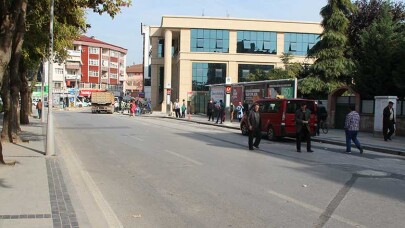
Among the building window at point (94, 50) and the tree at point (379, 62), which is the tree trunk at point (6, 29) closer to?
the tree at point (379, 62)

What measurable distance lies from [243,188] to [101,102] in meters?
50.8

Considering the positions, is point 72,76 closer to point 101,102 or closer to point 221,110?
point 101,102

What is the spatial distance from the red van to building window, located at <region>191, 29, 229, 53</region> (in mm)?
47903

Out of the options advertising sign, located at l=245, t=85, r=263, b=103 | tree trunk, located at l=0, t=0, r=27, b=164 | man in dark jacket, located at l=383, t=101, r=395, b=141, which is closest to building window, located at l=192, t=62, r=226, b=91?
advertising sign, located at l=245, t=85, r=263, b=103

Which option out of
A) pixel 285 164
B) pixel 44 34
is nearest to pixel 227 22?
pixel 44 34

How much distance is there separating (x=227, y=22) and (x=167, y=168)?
194 ft

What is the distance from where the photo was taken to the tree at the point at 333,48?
35656 millimetres

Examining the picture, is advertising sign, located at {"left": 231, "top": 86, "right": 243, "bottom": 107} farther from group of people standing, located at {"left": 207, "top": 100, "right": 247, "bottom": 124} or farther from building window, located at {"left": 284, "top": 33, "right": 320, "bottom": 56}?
building window, located at {"left": 284, "top": 33, "right": 320, "bottom": 56}

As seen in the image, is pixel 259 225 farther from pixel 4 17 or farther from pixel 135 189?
pixel 4 17

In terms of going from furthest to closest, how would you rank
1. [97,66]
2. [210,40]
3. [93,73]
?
[97,66], [93,73], [210,40]

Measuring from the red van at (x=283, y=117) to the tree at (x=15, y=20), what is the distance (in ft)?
28.2

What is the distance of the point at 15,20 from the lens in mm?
11867

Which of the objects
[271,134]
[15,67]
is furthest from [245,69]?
[15,67]

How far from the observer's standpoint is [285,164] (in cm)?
1302
